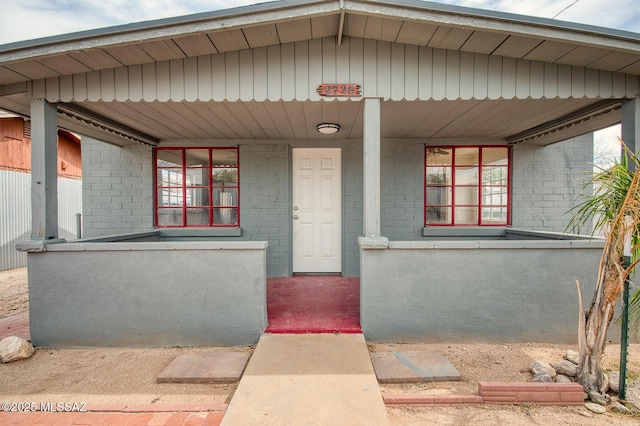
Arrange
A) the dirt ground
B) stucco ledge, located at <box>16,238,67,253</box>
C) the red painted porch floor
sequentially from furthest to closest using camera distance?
1. the red painted porch floor
2. stucco ledge, located at <box>16,238,67,253</box>
3. the dirt ground

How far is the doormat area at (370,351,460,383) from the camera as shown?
2336mm

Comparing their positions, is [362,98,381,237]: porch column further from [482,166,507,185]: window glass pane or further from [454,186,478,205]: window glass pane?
[482,166,507,185]: window glass pane

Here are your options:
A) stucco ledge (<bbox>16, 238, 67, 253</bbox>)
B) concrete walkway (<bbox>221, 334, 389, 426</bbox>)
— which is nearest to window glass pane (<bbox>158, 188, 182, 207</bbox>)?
stucco ledge (<bbox>16, 238, 67, 253</bbox>)

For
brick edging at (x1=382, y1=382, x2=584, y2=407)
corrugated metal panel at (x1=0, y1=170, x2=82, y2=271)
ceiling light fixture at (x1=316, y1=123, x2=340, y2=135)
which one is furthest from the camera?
corrugated metal panel at (x1=0, y1=170, x2=82, y2=271)

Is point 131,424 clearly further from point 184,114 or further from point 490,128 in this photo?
point 490,128

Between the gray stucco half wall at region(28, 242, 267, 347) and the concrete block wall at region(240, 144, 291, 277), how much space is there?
186 centimetres

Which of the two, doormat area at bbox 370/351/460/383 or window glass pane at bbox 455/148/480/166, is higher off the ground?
window glass pane at bbox 455/148/480/166

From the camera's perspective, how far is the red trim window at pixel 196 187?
16.1 feet

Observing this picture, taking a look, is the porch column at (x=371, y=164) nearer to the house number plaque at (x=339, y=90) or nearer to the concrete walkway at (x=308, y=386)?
the house number plaque at (x=339, y=90)

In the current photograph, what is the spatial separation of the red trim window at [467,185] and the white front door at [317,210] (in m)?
1.49

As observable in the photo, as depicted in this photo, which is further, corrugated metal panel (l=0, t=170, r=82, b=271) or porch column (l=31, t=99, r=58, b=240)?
corrugated metal panel (l=0, t=170, r=82, b=271)

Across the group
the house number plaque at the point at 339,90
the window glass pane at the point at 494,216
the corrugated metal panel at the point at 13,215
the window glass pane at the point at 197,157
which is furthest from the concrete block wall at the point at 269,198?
the corrugated metal panel at the point at 13,215

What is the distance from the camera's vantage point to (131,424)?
1.91m

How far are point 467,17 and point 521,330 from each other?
9.43 feet
